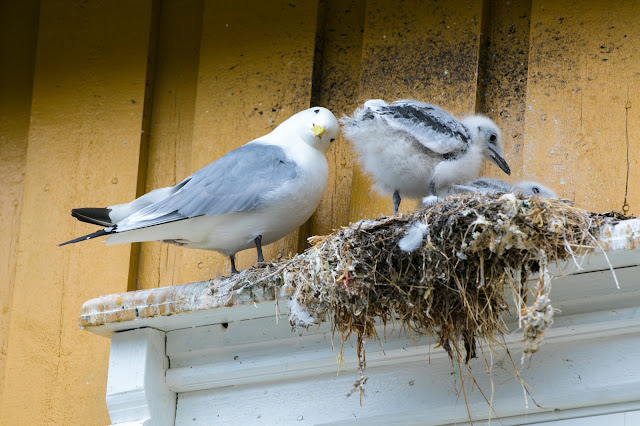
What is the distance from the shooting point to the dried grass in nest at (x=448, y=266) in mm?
2809

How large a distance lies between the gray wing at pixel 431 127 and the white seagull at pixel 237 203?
0.31 metres

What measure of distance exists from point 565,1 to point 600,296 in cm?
141

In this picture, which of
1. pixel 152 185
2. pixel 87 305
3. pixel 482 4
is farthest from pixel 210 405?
pixel 482 4

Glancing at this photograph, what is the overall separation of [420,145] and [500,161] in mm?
328

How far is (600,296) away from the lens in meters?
3.04

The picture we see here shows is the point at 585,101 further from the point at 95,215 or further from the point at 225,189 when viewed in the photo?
the point at 95,215

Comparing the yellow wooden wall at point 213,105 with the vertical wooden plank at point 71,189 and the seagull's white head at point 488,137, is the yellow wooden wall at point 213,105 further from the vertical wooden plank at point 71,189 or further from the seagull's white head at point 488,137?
the seagull's white head at point 488,137

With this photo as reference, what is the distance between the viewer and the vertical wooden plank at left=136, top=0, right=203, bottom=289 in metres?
4.03

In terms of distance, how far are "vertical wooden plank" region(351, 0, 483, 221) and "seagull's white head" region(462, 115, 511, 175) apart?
0.24 meters

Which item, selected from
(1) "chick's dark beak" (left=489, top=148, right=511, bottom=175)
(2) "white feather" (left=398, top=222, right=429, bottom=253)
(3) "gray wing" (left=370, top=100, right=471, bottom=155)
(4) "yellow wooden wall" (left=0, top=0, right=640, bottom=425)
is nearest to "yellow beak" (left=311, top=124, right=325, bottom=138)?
(3) "gray wing" (left=370, top=100, right=471, bottom=155)

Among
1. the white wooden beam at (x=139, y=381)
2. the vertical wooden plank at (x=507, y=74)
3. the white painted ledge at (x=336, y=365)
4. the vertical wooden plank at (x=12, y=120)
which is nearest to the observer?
the white painted ledge at (x=336, y=365)


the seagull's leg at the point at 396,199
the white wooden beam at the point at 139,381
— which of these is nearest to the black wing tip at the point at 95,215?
the white wooden beam at the point at 139,381

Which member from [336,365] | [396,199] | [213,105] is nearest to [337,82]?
[213,105]

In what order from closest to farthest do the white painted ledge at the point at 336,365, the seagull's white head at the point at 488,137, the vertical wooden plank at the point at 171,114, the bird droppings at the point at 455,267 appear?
the bird droppings at the point at 455,267 → the white painted ledge at the point at 336,365 → the seagull's white head at the point at 488,137 → the vertical wooden plank at the point at 171,114
